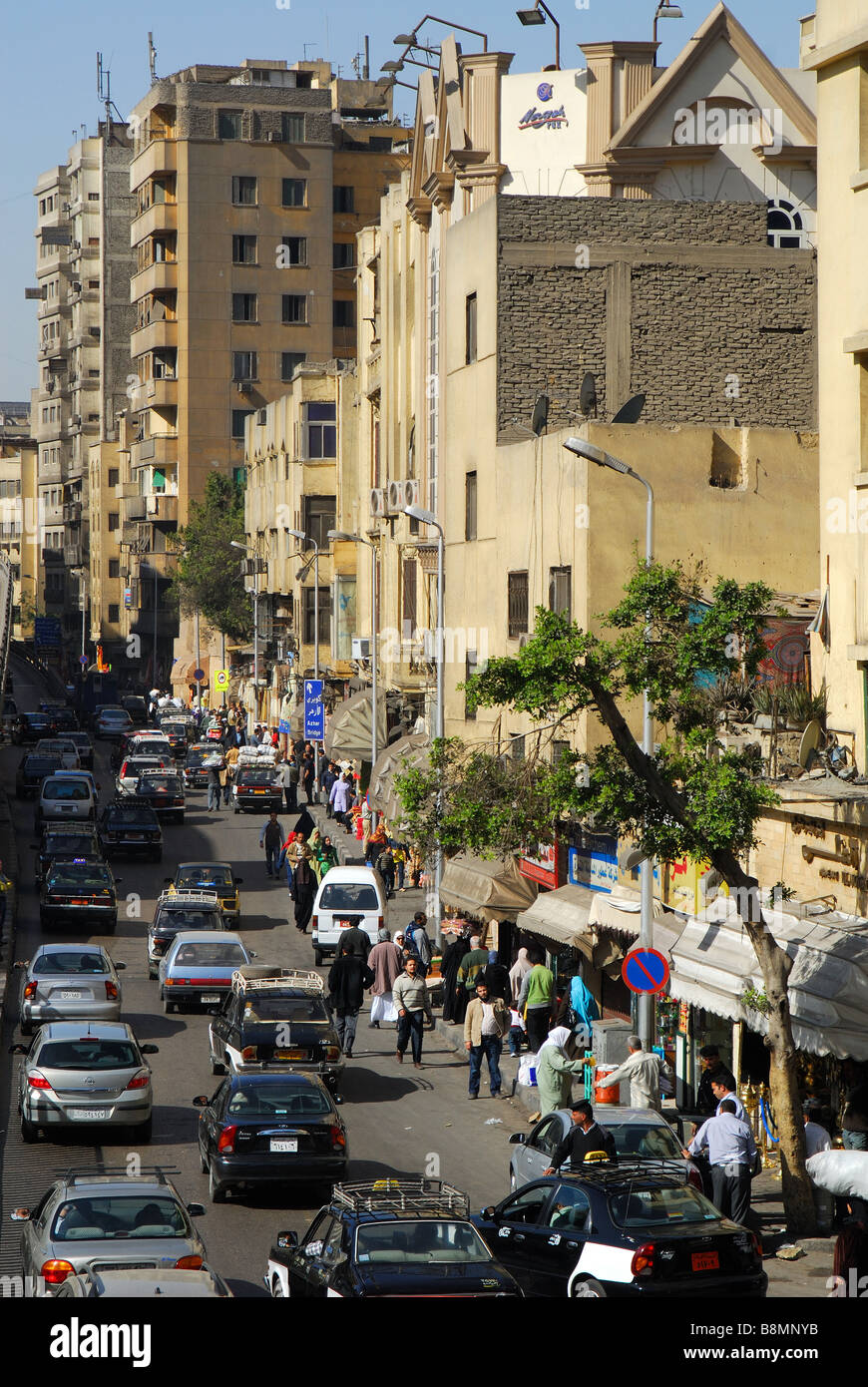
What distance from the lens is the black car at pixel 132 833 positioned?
154 ft

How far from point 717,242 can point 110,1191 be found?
27061 millimetres

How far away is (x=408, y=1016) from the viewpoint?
25.6m

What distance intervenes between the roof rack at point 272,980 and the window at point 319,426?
49.7 m

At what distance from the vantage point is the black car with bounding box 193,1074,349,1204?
58.3 feet

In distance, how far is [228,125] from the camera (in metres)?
103

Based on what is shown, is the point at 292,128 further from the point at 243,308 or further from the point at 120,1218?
the point at 120,1218

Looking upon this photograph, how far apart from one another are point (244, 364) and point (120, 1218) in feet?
309

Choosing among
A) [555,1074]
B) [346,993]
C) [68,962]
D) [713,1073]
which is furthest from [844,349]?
[68,962]

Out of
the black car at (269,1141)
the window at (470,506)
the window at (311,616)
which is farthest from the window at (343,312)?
the black car at (269,1141)

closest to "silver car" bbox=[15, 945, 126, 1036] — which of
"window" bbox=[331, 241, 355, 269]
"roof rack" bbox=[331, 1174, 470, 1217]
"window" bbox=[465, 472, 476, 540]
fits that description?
"roof rack" bbox=[331, 1174, 470, 1217]

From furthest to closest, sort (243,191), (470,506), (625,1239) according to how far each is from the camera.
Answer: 1. (243,191)
2. (470,506)
3. (625,1239)

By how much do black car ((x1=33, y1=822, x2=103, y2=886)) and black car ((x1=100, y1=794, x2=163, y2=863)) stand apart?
174 centimetres

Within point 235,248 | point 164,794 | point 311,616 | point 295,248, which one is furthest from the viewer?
point 295,248

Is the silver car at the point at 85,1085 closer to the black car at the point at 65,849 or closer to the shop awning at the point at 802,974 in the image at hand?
the shop awning at the point at 802,974
